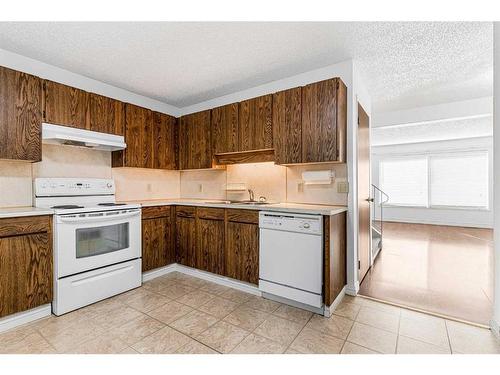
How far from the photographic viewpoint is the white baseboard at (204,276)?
2.69 meters

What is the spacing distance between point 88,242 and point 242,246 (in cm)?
155

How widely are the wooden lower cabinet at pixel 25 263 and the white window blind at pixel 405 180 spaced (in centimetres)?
838

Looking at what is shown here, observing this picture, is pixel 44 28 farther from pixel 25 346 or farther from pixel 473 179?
pixel 473 179

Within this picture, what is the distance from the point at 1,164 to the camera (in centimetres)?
238

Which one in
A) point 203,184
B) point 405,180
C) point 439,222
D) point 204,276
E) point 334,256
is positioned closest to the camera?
point 334,256

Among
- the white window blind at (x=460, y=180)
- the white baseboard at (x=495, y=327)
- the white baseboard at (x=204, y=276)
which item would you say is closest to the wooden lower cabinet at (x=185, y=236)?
the white baseboard at (x=204, y=276)

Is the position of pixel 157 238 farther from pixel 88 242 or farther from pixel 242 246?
pixel 242 246

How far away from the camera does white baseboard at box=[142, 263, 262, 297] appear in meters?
2.69

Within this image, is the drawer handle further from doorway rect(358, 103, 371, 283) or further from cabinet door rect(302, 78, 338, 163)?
doorway rect(358, 103, 371, 283)

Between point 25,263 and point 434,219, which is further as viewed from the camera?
point 434,219

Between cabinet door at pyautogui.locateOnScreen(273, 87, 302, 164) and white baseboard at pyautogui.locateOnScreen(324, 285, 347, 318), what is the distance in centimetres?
141

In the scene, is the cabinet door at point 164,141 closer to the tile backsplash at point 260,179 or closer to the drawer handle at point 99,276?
the tile backsplash at point 260,179

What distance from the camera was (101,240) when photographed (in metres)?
2.52

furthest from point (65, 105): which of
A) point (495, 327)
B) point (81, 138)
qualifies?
point (495, 327)
